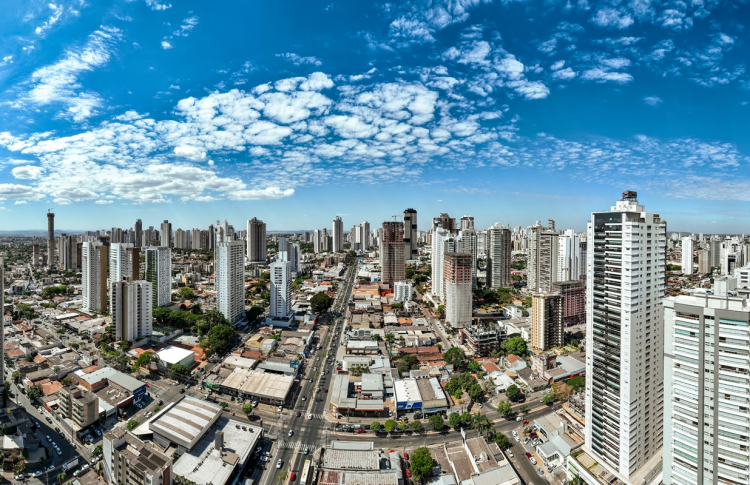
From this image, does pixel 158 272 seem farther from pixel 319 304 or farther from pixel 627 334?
pixel 627 334

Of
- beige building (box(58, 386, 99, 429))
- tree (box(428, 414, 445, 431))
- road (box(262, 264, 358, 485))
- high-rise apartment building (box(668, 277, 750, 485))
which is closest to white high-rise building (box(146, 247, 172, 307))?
beige building (box(58, 386, 99, 429))

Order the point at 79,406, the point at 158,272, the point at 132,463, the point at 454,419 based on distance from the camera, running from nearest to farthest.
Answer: the point at 132,463, the point at 79,406, the point at 454,419, the point at 158,272

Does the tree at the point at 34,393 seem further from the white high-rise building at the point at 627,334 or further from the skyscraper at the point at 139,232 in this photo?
the skyscraper at the point at 139,232

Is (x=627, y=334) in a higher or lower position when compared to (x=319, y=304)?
higher

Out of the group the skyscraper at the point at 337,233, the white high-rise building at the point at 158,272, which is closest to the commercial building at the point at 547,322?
the white high-rise building at the point at 158,272

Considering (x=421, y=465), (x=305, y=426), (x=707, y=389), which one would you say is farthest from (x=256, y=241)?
(x=707, y=389)

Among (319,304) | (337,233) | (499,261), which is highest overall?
(337,233)

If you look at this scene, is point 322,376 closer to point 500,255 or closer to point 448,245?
point 448,245
